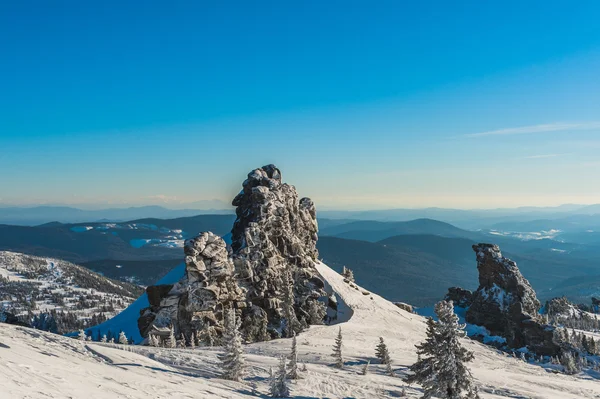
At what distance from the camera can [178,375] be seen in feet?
87.2

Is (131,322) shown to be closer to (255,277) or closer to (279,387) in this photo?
(255,277)

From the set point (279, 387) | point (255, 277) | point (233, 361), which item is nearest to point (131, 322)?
point (255, 277)

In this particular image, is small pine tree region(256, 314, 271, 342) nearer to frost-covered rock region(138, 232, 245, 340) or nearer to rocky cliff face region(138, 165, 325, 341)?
rocky cliff face region(138, 165, 325, 341)

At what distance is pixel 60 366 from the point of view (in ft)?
69.3

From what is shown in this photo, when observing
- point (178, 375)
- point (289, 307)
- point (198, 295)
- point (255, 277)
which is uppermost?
point (178, 375)

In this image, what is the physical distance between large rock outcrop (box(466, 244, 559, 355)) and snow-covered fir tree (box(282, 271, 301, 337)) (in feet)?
215

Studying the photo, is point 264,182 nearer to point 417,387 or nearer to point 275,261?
point 275,261

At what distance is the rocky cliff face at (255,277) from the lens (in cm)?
6906

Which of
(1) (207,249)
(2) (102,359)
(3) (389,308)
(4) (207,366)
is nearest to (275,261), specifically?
(1) (207,249)

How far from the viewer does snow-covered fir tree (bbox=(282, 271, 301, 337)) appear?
74.3 meters

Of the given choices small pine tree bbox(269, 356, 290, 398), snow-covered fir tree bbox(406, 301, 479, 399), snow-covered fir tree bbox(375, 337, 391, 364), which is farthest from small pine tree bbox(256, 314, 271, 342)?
snow-covered fir tree bbox(406, 301, 479, 399)

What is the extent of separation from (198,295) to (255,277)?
656 inches

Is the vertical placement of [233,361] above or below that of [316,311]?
above

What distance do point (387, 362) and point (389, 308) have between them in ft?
193
